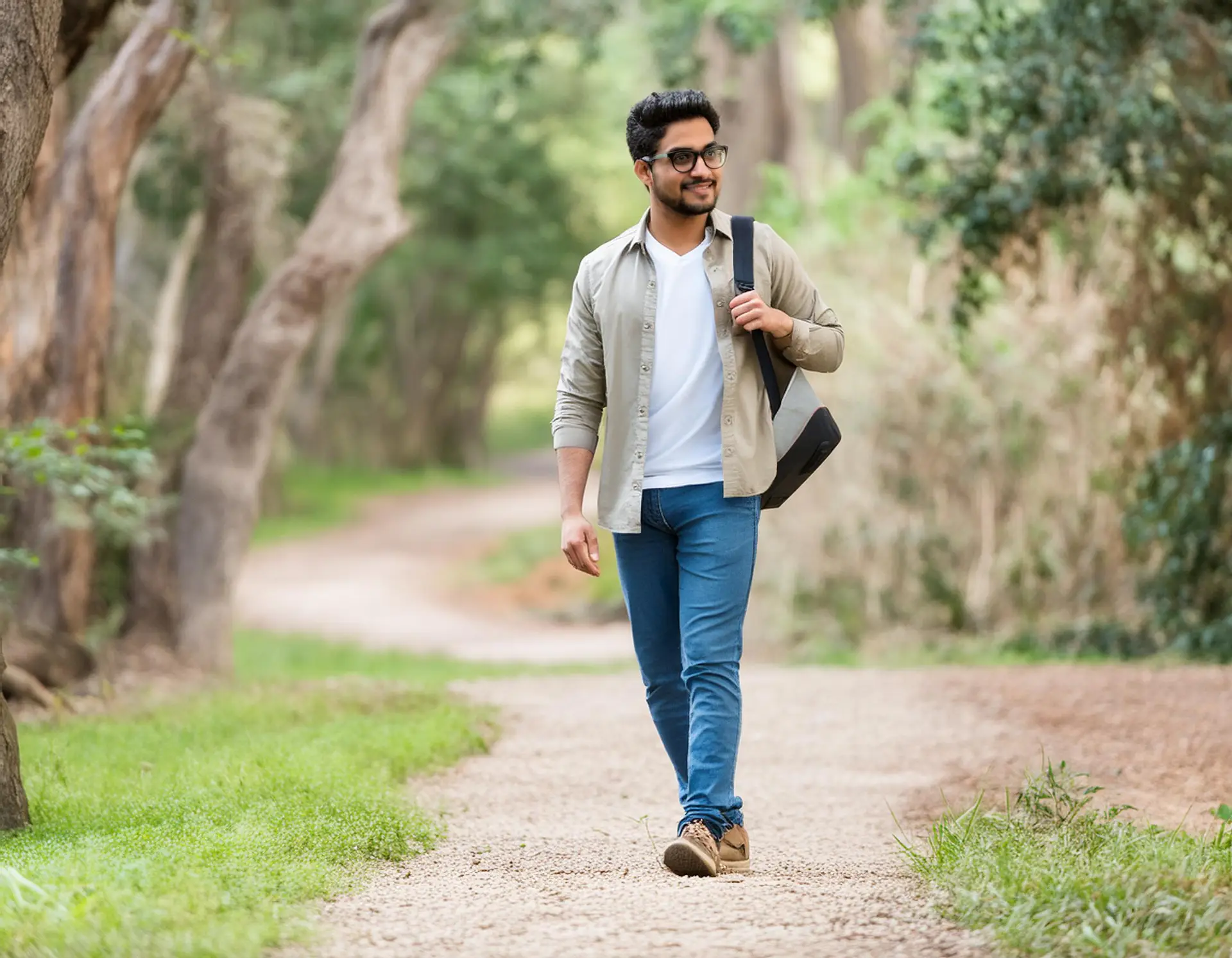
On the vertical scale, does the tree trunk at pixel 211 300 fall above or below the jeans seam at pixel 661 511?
above

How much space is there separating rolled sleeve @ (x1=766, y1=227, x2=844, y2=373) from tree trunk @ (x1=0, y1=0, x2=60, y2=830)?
7.36 feet

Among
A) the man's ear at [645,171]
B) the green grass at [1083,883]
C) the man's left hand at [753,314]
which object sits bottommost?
the green grass at [1083,883]

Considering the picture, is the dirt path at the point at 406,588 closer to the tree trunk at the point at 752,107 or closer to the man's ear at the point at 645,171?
the tree trunk at the point at 752,107

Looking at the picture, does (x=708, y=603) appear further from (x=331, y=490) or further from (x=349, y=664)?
(x=331, y=490)

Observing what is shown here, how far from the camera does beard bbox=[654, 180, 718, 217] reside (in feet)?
15.6

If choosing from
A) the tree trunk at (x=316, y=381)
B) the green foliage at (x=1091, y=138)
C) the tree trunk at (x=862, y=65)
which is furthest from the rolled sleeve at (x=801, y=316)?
the tree trunk at (x=316, y=381)

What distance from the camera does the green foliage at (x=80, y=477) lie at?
24.7 ft

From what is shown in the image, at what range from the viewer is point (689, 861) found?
4.62 metres

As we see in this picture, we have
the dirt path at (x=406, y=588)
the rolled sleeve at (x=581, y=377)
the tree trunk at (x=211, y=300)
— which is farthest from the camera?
the dirt path at (x=406, y=588)

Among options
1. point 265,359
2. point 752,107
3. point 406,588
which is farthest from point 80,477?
point 406,588

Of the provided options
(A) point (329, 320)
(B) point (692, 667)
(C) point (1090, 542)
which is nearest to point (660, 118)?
(B) point (692, 667)

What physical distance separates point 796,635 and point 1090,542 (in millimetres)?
2722

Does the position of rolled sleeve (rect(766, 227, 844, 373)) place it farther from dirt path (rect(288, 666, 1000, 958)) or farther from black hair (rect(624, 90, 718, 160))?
dirt path (rect(288, 666, 1000, 958))

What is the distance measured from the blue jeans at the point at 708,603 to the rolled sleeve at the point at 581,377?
33cm
